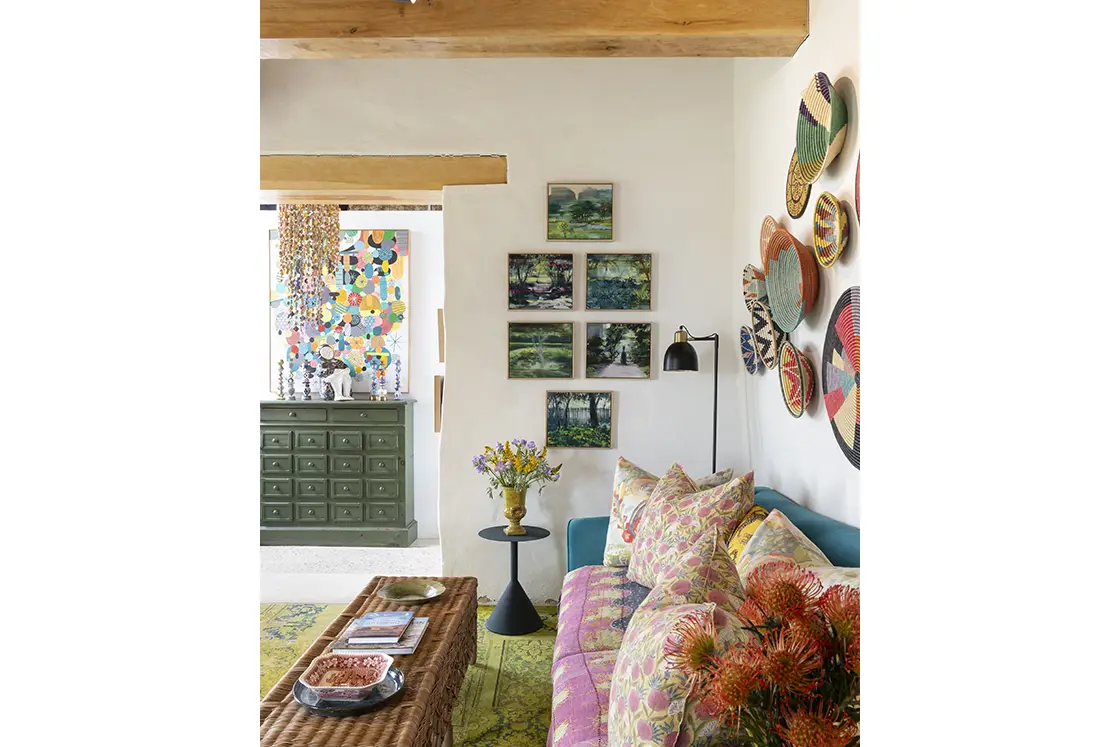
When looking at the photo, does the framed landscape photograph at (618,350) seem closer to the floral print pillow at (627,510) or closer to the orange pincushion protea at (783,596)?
the floral print pillow at (627,510)

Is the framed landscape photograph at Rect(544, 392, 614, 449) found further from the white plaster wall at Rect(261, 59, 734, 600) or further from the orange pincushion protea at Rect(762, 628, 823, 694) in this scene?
the orange pincushion protea at Rect(762, 628, 823, 694)

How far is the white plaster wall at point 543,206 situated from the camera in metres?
4.23

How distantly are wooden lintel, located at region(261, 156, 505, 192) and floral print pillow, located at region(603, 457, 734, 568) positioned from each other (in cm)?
177

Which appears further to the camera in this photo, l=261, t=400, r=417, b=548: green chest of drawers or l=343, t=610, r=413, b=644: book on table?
l=261, t=400, r=417, b=548: green chest of drawers

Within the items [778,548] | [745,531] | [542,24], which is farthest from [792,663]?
[542,24]

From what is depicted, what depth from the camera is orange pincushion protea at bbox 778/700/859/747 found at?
0.95 meters

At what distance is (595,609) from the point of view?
9.47 ft

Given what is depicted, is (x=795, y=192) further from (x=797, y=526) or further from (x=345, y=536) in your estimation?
(x=345, y=536)

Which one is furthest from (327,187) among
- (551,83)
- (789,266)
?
(789,266)

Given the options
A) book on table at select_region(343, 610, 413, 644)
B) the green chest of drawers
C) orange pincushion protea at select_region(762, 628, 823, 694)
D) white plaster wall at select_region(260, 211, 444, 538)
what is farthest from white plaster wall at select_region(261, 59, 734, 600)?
orange pincushion protea at select_region(762, 628, 823, 694)

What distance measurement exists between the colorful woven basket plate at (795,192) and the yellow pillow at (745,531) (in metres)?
1.11

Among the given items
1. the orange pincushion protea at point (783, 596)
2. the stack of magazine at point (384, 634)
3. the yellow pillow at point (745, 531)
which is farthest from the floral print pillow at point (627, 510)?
the orange pincushion protea at point (783, 596)
